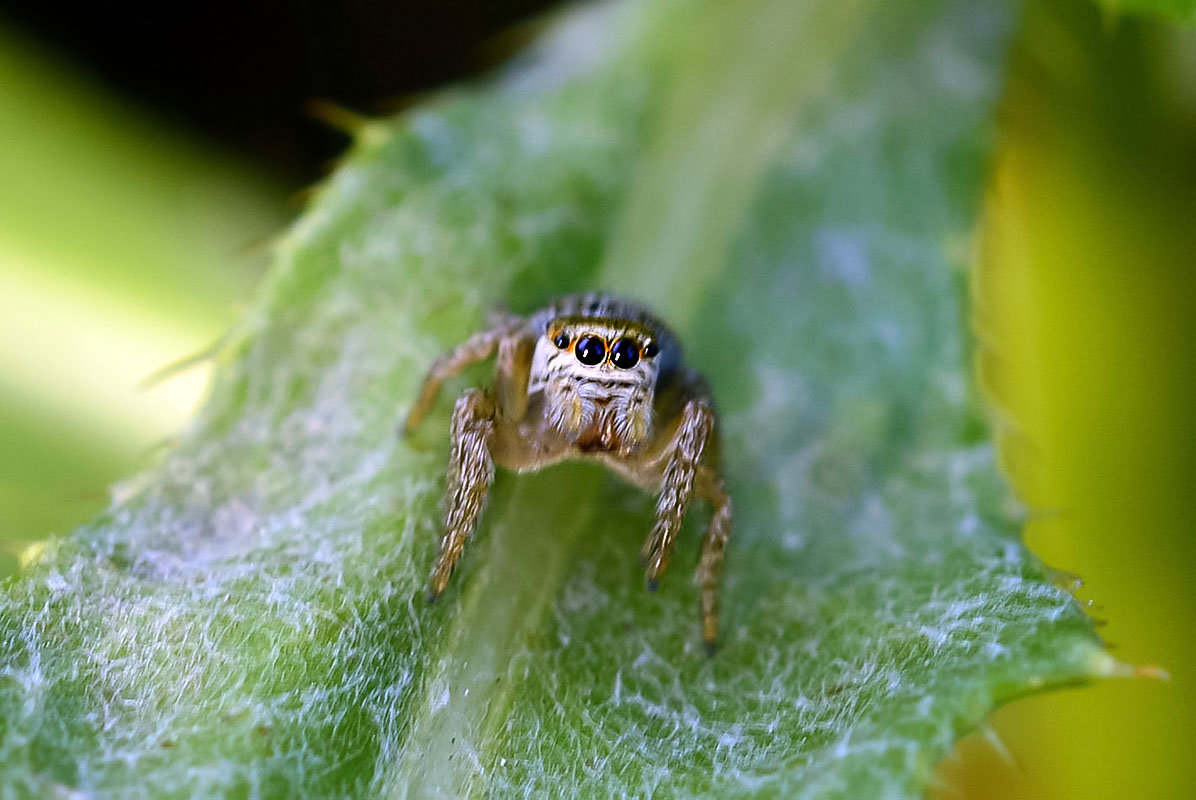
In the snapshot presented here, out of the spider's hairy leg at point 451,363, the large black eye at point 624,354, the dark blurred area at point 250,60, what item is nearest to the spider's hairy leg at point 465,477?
the spider's hairy leg at point 451,363

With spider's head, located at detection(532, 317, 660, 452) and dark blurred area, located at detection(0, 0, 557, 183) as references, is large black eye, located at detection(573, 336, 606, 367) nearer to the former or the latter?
spider's head, located at detection(532, 317, 660, 452)

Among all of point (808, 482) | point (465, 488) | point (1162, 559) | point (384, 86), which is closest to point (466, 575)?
point (465, 488)

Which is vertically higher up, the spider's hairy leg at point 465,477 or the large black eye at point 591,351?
the large black eye at point 591,351

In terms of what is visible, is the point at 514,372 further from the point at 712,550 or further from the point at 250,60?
the point at 250,60

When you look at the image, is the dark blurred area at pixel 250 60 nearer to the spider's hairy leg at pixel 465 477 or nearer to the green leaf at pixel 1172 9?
the spider's hairy leg at pixel 465 477

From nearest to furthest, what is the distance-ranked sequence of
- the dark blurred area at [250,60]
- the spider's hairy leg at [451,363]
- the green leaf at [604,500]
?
the green leaf at [604,500] < the spider's hairy leg at [451,363] < the dark blurred area at [250,60]

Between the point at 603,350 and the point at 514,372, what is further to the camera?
the point at 514,372

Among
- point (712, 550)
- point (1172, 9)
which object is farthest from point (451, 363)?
point (1172, 9)
